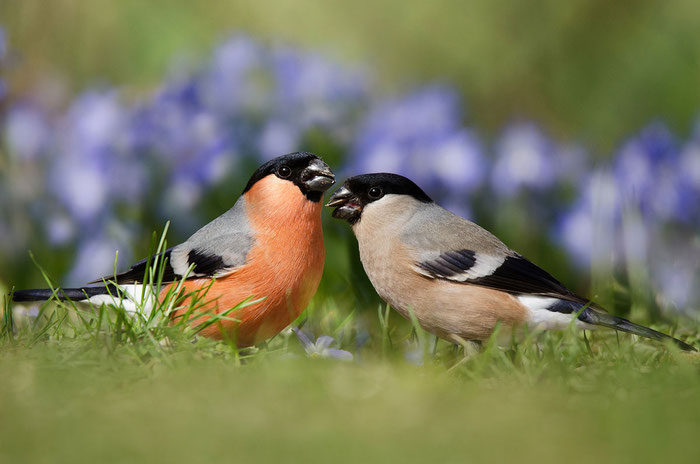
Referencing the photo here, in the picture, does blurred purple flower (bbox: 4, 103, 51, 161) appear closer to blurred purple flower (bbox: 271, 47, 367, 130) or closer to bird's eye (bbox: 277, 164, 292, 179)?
blurred purple flower (bbox: 271, 47, 367, 130)

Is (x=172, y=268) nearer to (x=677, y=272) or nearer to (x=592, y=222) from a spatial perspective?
(x=592, y=222)

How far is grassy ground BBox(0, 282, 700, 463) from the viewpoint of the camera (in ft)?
6.20

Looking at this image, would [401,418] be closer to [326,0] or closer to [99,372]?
[99,372]

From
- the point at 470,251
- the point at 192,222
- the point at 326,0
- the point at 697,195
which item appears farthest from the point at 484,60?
the point at 470,251

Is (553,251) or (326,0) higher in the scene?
(326,0)

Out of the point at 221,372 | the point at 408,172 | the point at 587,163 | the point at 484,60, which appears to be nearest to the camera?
the point at 221,372

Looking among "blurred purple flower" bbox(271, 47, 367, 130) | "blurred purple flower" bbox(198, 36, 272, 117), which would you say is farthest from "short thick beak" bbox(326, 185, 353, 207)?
"blurred purple flower" bbox(198, 36, 272, 117)

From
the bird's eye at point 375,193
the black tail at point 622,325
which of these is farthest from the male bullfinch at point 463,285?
the bird's eye at point 375,193

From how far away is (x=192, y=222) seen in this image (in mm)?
4281

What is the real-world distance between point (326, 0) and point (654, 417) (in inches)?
198

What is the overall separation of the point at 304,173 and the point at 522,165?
5.64 ft

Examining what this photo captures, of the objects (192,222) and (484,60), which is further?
(484,60)

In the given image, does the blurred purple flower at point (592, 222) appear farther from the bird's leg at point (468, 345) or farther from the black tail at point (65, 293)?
the black tail at point (65, 293)

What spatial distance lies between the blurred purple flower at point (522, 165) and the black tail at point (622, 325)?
131cm
